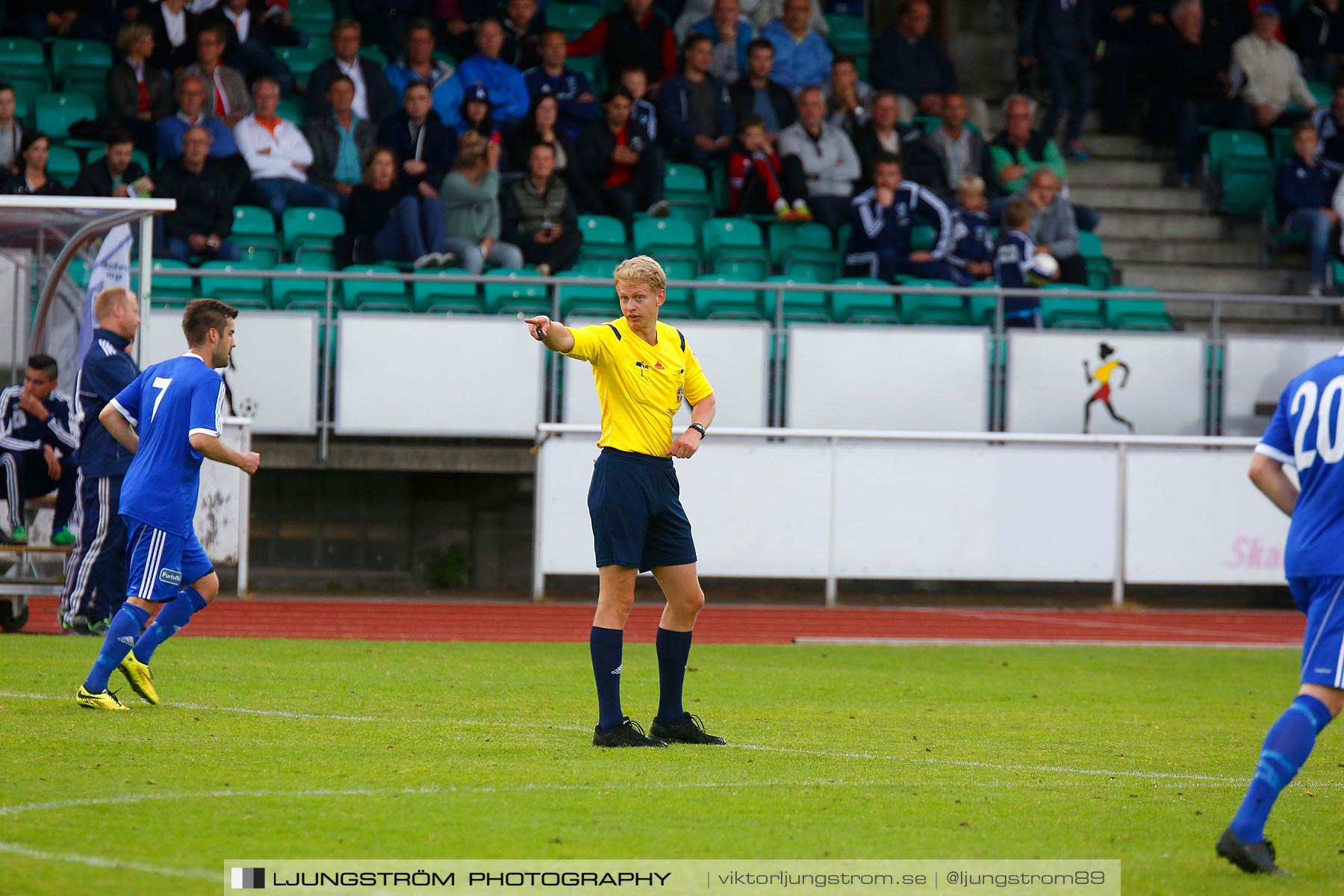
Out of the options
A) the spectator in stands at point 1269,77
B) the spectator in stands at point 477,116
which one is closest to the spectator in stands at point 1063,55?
the spectator in stands at point 1269,77

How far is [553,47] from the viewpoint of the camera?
1856cm

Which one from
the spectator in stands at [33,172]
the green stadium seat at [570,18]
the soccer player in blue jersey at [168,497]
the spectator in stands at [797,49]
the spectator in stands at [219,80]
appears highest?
the green stadium seat at [570,18]

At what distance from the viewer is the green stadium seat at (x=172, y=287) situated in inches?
602

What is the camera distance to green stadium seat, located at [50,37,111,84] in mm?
18281

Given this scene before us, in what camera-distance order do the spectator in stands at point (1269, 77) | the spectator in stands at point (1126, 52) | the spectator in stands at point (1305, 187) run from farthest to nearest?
the spectator in stands at point (1126, 52) → the spectator in stands at point (1269, 77) → the spectator in stands at point (1305, 187)

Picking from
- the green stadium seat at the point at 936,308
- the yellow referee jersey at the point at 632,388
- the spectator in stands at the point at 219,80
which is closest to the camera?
the yellow referee jersey at the point at 632,388

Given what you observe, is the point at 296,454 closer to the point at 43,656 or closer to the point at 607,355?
the point at 43,656

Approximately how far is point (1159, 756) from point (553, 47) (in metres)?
13.1

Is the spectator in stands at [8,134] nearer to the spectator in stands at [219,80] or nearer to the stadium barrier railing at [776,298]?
the spectator in stands at [219,80]

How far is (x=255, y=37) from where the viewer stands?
1872 centimetres

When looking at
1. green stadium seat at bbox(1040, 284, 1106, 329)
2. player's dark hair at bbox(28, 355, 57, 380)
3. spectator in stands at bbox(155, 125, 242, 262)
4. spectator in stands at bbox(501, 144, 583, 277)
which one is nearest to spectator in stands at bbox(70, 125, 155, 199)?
spectator in stands at bbox(155, 125, 242, 262)

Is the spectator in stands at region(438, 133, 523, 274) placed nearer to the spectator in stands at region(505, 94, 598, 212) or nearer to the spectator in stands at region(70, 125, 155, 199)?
the spectator in stands at region(505, 94, 598, 212)

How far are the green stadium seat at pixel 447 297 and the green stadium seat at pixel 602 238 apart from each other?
170 centimetres

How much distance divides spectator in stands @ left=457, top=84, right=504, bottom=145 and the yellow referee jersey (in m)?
10.6
